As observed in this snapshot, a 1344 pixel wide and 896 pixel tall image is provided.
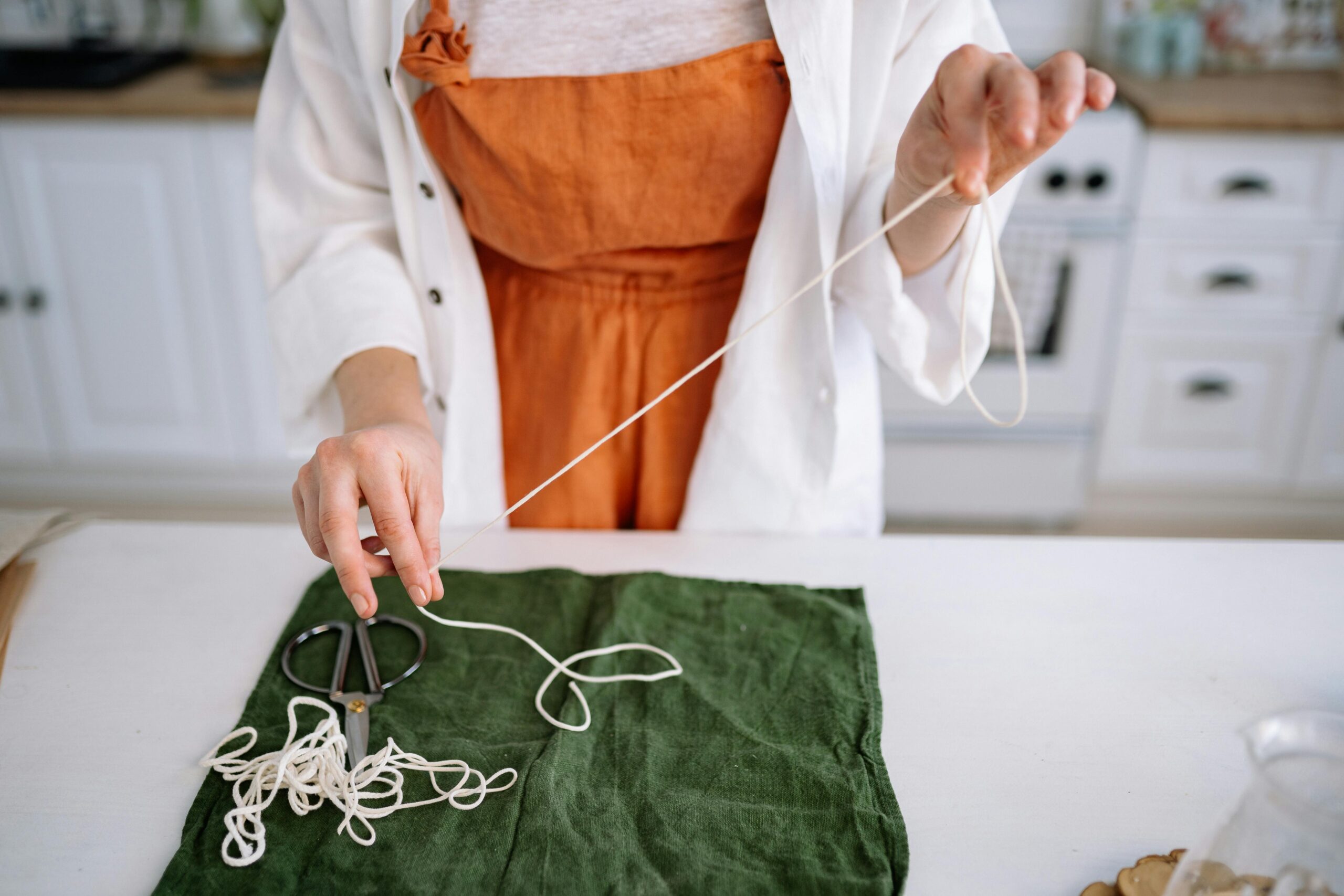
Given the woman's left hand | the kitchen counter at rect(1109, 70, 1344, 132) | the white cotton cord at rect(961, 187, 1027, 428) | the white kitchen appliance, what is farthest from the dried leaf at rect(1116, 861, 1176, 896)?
the kitchen counter at rect(1109, 70, 1344, 132)

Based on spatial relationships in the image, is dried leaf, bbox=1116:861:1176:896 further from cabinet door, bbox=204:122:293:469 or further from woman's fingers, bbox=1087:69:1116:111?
cabinet door, bbox=204:122:293:469

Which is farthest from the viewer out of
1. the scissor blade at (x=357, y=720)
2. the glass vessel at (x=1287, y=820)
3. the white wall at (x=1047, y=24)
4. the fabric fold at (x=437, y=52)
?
the white wall at (x=1047, y=24)

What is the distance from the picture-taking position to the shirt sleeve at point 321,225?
886 mm

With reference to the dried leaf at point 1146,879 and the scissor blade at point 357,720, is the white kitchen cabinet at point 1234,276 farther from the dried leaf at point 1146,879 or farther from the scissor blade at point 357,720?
the scissor blade at point 357,720

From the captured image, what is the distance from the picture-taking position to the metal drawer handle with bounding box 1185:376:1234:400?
2080 mm

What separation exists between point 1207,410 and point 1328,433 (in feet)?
0.85

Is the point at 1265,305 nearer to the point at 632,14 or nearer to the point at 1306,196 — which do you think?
the point at 1306,196

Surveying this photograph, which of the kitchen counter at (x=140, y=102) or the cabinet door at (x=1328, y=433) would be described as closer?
the kitchen counter at (x=140, y=102)

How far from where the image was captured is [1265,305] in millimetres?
2016

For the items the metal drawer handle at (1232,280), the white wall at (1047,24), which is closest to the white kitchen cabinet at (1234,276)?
the metal drawer handle at (1232,280)

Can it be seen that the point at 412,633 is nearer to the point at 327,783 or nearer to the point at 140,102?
the point at 327,783

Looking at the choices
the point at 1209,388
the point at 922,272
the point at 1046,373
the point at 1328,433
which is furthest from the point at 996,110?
the point at 1328,433

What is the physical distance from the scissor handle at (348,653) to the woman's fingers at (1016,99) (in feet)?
1.66

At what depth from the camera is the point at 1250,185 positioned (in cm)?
190
